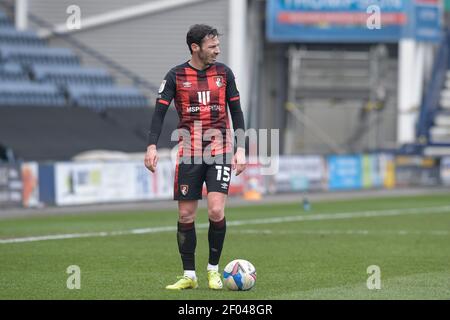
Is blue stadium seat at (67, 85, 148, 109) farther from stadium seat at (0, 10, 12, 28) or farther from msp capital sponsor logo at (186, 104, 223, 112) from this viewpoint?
msp capital sponsor logo at (186, 104, 223, 112)

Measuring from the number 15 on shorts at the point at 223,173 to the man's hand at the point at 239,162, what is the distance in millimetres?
94

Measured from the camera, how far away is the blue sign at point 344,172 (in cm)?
3369

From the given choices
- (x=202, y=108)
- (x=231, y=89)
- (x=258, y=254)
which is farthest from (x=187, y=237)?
(x=258, y=254)

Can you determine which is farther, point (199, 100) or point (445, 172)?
point (445, 172)

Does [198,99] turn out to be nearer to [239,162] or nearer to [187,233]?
[239,162]

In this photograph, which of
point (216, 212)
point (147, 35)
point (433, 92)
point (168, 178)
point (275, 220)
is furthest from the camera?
point (433, 92)

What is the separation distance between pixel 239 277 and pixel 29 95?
2415 centimetres

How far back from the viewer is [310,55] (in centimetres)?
4116

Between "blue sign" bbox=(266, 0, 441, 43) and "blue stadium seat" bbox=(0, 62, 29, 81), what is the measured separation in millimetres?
9307

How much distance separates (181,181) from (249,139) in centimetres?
2318

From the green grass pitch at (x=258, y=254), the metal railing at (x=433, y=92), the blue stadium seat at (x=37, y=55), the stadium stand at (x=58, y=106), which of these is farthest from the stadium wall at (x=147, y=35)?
the green grass pitch at (x=258, y=254)

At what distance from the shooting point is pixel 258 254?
1373cm
